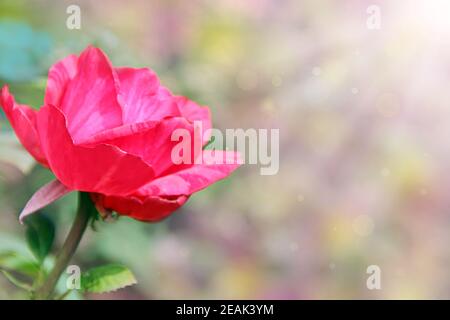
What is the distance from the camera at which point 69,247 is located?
333mm

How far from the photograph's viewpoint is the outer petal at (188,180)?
32 centimetres

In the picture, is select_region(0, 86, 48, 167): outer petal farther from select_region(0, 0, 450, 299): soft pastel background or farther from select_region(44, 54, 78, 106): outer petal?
select_region(0, 0, 450, 299): soft pastel background

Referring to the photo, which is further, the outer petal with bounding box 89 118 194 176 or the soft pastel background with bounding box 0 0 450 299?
the soft pastel background with bounding box 0 0 450 299

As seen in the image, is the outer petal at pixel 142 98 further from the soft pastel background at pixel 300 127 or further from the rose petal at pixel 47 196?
the soft pastel background at pixel 300 127

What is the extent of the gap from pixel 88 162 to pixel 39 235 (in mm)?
90

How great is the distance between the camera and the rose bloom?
306mm

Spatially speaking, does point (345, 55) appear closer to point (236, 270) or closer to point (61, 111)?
point (236, 270)

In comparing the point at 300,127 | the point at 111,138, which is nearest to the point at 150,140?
the point at 111,138

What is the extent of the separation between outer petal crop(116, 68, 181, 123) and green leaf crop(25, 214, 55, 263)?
0.30ft

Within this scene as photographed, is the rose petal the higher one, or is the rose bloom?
the rose bloom

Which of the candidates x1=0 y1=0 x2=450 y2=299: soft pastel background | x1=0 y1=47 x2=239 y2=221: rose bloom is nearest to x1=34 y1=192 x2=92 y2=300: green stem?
x1=0 y1=47 x2=239 y2=221: rose bloom

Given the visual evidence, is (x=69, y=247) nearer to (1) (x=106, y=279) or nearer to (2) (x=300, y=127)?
(1) (x=106, y=279)

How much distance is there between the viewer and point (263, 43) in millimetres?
555
